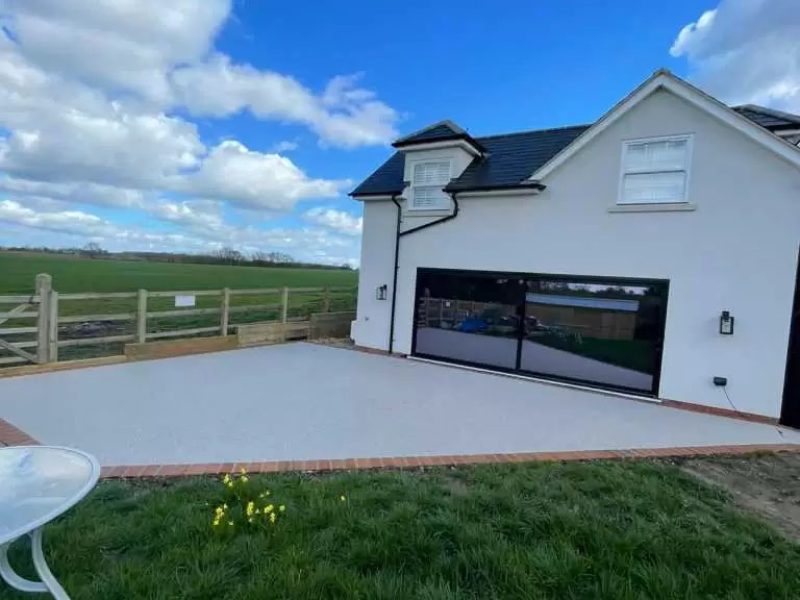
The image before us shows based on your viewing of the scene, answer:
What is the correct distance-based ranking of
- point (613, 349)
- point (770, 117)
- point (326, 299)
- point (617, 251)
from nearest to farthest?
1. point (770, 117)
2. point (617, 251)
3. point (613, 349)
4. point (326, 299)

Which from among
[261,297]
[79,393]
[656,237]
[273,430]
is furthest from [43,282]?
[261,297]

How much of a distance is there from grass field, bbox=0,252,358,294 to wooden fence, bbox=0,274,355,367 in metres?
9.03

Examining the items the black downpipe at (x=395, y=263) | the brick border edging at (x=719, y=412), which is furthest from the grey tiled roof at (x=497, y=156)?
the brick border edging at (x=719, y=412)

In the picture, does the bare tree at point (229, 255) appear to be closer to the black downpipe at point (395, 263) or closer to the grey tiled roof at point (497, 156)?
the grey tiled roof at point (497, 156)

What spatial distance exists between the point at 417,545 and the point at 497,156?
33.5ft

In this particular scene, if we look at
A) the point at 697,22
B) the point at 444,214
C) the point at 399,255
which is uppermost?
the point at 697,22

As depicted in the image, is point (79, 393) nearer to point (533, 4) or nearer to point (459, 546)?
point (459, 546)

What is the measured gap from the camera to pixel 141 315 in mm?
9539

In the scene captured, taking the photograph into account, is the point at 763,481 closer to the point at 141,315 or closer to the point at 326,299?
the point at 141,315

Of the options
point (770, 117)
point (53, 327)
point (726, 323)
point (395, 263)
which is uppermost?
point (770, 117)

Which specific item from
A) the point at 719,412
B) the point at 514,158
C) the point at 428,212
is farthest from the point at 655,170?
the point at 428,212

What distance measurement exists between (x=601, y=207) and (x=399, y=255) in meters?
4.91

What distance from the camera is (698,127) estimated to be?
26.2 feet

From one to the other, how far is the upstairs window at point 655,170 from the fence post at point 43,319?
10.7 metres
